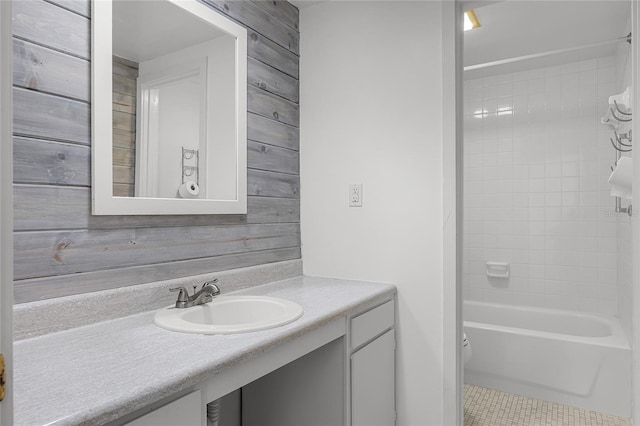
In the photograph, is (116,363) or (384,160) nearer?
(116,363)

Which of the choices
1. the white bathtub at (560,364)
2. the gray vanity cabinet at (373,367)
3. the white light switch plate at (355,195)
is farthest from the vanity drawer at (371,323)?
the white bathtub at (560,364)

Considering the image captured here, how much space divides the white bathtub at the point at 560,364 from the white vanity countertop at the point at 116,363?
1.79 m

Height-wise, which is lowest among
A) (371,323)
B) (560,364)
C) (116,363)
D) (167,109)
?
(560,364)

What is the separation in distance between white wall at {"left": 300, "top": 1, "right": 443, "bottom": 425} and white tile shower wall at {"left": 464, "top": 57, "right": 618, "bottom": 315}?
1.94 metres

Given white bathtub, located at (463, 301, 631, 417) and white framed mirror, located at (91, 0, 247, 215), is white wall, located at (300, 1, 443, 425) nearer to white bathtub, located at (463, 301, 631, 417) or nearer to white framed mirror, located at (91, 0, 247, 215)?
white framed mirror, located at (91, 0, 247, 215)

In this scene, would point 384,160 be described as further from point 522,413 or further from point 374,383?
point 522,413

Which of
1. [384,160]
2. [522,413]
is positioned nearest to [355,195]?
[384,160]

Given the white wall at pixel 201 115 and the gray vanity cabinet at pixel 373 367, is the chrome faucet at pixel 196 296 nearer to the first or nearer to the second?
the white wall at pixel 201 115

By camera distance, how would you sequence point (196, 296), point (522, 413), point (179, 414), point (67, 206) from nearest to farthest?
point (179, 414), point (67, 206), point (196, 296), point (522, 413)

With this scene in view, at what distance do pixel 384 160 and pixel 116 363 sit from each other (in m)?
1.39

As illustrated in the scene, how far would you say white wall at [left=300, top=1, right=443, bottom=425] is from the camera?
5.98 feet

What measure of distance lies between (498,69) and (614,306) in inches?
79.6

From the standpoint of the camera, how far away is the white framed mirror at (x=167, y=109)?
1255 millimetres

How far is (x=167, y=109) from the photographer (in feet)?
4.87
